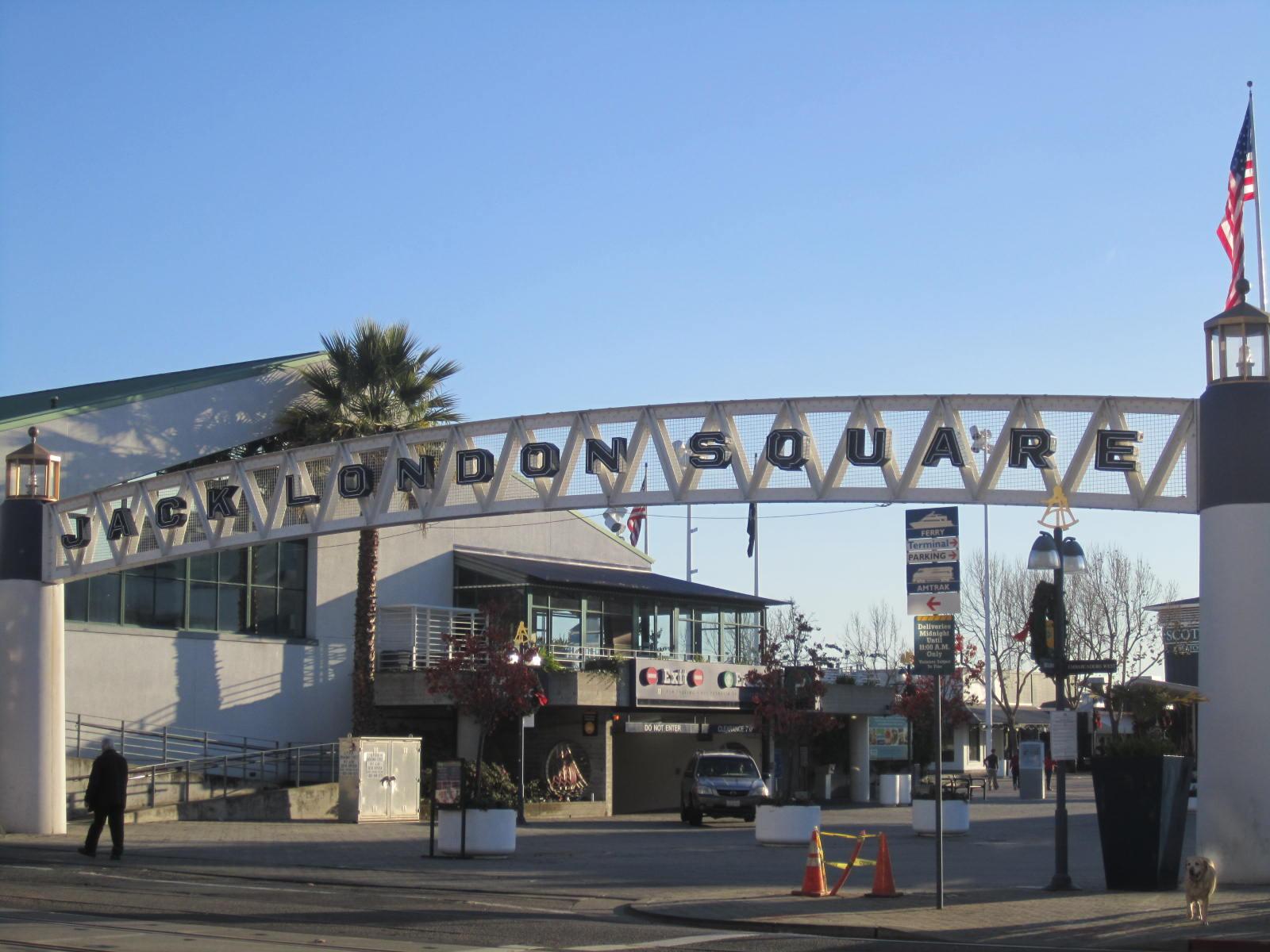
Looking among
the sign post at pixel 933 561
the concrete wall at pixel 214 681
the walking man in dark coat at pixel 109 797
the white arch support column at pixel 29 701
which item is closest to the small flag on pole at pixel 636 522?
the concrete wall at pixel 214 681

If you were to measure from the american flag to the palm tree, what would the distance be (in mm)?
21701

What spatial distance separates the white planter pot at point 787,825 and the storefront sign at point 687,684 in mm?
11499

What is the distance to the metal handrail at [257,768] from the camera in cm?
3184

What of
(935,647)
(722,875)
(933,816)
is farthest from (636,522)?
(935,647)

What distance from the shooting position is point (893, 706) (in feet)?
136

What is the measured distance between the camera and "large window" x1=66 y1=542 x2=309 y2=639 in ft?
113

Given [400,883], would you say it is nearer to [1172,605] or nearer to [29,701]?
[29,701]

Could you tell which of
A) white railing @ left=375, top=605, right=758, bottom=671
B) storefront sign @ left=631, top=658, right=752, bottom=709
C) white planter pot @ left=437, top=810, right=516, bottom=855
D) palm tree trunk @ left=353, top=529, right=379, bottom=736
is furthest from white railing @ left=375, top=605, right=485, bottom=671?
white planter pot @ left=437, top=810, right=516, bottom=855

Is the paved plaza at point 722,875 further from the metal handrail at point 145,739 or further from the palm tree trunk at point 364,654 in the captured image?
the palm tree trunk at point 364,654

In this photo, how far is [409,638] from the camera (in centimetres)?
3991

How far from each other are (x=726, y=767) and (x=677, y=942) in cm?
2392

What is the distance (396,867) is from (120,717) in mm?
15833

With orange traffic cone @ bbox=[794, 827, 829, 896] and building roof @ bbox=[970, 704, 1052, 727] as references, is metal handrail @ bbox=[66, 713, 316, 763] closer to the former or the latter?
orange traffic cone @ bbox=[794, 827, 829, 896]

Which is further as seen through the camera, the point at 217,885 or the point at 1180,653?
the point at 1180,653
